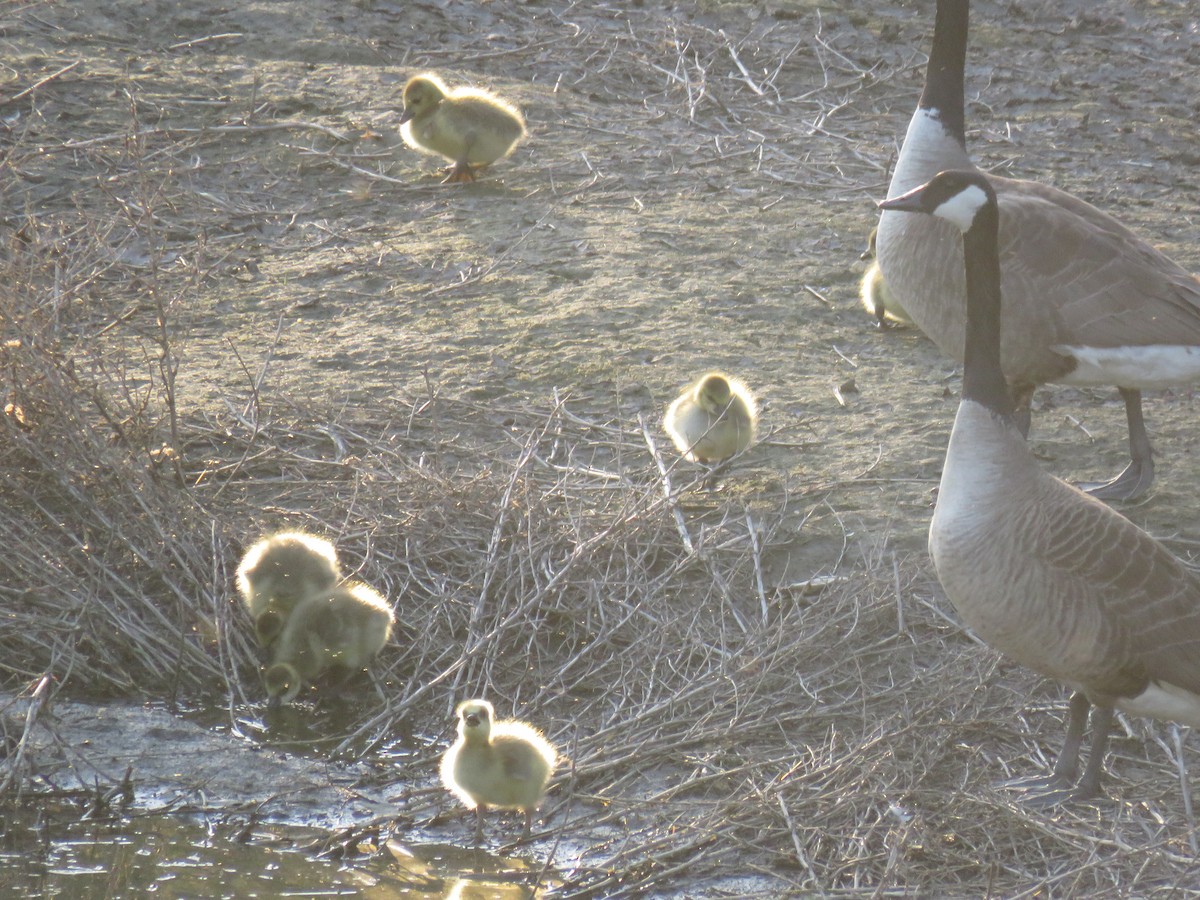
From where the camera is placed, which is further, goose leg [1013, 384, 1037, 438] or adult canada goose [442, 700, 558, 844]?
goose leg [1013, 384, 1037, 438]

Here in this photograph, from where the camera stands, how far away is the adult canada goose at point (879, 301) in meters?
6.48

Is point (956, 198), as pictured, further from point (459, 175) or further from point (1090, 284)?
point (459, 175)

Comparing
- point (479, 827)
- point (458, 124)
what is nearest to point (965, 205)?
point (479, 827)

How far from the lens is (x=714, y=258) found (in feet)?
23.9

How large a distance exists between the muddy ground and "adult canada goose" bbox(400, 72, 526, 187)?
224mm

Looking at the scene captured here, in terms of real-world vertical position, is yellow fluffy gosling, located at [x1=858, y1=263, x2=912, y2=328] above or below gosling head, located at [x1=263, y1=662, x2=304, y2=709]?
above

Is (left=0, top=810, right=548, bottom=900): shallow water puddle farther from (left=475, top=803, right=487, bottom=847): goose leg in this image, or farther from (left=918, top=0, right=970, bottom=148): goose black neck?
(left=918, top=0, right=970, bottom=148): goose black neck

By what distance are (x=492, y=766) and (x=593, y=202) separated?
4733mm

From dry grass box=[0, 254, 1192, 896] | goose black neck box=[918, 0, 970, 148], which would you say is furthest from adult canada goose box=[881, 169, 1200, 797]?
goose black neck box=[918, 0, 970, 148]

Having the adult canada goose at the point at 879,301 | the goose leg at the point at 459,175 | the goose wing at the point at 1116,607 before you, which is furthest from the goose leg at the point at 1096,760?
the goose leg at the point at 459,175

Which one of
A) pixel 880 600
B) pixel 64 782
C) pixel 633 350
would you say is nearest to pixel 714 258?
pixel 633 350

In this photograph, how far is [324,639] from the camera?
13.8 ft

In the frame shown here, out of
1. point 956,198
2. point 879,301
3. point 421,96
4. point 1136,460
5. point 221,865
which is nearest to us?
point 221,865

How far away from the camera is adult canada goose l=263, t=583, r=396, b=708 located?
425 cm
